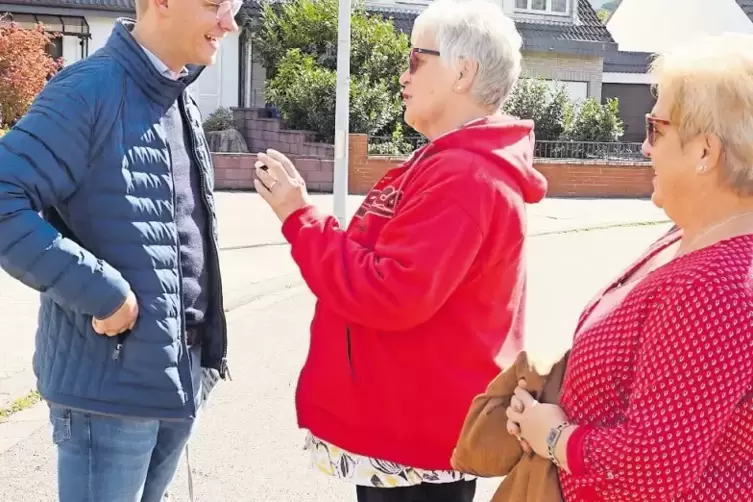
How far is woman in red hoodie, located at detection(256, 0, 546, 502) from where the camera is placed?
2260 mm

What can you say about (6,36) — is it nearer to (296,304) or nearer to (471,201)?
(296,304)

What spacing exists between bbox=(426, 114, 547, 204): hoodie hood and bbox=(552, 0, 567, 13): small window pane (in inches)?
973

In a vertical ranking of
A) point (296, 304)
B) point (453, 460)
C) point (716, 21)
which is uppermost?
point (716, 21)

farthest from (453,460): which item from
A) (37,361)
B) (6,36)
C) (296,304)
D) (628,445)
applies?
(6,36)

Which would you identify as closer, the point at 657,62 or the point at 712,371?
the point at 712,371

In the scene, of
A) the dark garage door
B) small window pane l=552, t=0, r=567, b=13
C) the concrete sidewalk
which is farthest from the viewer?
the dark garage door

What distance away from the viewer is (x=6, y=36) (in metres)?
15.9

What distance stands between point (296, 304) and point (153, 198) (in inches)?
242

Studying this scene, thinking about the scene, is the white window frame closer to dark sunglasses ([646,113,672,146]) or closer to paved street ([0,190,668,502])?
paved street ([0,190,668,502])

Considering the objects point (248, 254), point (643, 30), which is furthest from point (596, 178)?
point (643, 30)

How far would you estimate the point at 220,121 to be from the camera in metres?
20.0

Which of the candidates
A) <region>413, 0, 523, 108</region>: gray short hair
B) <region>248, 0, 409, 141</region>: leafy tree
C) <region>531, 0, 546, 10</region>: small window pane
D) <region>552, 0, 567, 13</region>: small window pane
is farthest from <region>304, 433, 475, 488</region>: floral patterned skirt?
<region>552, 0, 567, 13</region>: small window pane

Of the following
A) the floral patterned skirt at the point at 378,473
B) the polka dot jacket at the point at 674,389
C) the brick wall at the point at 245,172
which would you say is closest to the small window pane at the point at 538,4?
the brick wall at the point at 245,172

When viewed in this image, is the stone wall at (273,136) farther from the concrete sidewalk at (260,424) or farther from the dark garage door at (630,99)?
the dark garage door at (630,99)
